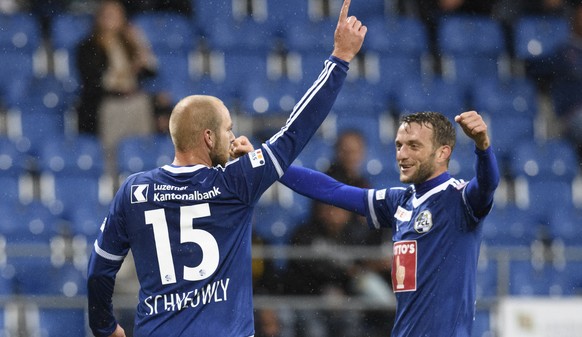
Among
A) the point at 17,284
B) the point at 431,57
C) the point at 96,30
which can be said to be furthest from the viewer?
the point at 431,57

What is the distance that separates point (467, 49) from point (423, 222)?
7509 mm

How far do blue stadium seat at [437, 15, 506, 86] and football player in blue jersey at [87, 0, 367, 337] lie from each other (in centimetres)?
778

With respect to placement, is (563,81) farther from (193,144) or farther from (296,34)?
(193,144)

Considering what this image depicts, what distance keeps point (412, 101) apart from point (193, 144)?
7.23m

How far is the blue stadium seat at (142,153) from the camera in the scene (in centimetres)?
1032

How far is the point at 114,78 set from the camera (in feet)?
34.3

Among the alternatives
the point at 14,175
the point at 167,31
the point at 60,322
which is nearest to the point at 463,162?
the point at 167,31

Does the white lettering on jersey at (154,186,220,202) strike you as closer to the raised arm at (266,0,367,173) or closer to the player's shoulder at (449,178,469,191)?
the raised arm at (266,0,367,173)

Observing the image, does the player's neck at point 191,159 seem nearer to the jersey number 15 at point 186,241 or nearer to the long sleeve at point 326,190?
the jersey number 15 at point 186,241

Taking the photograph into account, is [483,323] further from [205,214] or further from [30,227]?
[205,214]

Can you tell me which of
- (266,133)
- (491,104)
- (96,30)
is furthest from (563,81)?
(96,30)

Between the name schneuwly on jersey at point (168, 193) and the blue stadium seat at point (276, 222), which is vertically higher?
the name schneuwly on jersey at point (168, 193)

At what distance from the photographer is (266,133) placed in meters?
10.6

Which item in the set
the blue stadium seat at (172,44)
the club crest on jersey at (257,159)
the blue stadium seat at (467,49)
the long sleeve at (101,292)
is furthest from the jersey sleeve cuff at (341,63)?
→ the blue stadium seat at (467,49)
